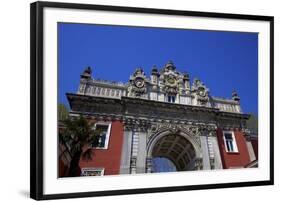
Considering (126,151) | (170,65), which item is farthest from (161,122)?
(170,65)

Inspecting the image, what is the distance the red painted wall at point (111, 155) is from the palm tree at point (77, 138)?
76 mm

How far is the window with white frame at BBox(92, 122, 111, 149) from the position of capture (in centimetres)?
745

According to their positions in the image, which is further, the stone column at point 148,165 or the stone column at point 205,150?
the stone column at point 205,150

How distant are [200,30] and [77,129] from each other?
6.91 ft

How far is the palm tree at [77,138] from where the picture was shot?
7.20 meters

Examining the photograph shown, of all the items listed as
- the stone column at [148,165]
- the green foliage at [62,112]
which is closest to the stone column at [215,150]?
the stone column at [148,165]

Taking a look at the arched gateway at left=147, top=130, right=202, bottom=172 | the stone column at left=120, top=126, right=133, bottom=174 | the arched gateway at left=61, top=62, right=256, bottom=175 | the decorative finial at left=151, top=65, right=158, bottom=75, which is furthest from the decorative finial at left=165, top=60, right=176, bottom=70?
the stone column at left=120, top=126, right=133, bottom=174

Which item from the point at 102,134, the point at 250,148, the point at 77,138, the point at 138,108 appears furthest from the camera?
the point at 250,148

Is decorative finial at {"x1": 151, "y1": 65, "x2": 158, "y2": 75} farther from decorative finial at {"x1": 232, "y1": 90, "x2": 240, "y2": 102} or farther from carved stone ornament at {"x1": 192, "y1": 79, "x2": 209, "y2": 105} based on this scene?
decorative finial at {"x1": 232, "y1": 90, "x2": 240, "y2": 102}

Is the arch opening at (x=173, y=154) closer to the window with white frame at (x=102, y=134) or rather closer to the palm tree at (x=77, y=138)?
the window with white frame at (x=102, y=134)

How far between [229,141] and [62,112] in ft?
7.95

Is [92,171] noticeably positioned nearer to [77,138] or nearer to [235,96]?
[77,138]

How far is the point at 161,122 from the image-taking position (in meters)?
7.82

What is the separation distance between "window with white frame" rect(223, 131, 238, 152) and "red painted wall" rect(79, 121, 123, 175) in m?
1.52
